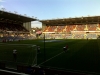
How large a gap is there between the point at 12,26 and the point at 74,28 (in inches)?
1343

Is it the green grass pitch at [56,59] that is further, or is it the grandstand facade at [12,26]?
the grandstand facade at [12,26]

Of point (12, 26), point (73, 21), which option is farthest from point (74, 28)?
point (12, 26)

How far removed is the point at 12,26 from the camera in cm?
7725

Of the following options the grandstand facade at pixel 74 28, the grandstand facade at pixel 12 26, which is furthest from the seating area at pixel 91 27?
the grandstand facade at pixel 12 26

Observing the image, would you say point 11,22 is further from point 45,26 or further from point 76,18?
point 76,18

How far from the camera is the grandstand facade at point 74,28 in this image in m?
75.2

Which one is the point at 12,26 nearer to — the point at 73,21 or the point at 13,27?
the point at 13,27

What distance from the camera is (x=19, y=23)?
85.1 metres

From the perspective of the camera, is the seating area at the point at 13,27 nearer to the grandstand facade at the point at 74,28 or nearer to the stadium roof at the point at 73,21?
the stadium roof at the point at 73,21

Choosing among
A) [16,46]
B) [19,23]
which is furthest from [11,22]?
[16,46]

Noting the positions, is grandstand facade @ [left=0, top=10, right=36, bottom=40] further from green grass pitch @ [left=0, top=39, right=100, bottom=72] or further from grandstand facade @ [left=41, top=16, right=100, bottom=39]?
green grass pitch @ [left=0, top=39, right=100, bottom=72]

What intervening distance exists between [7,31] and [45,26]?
31.5 meters

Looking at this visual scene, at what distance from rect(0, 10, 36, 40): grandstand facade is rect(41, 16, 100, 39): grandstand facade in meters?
13.3

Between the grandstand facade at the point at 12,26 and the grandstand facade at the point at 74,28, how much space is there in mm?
13292
